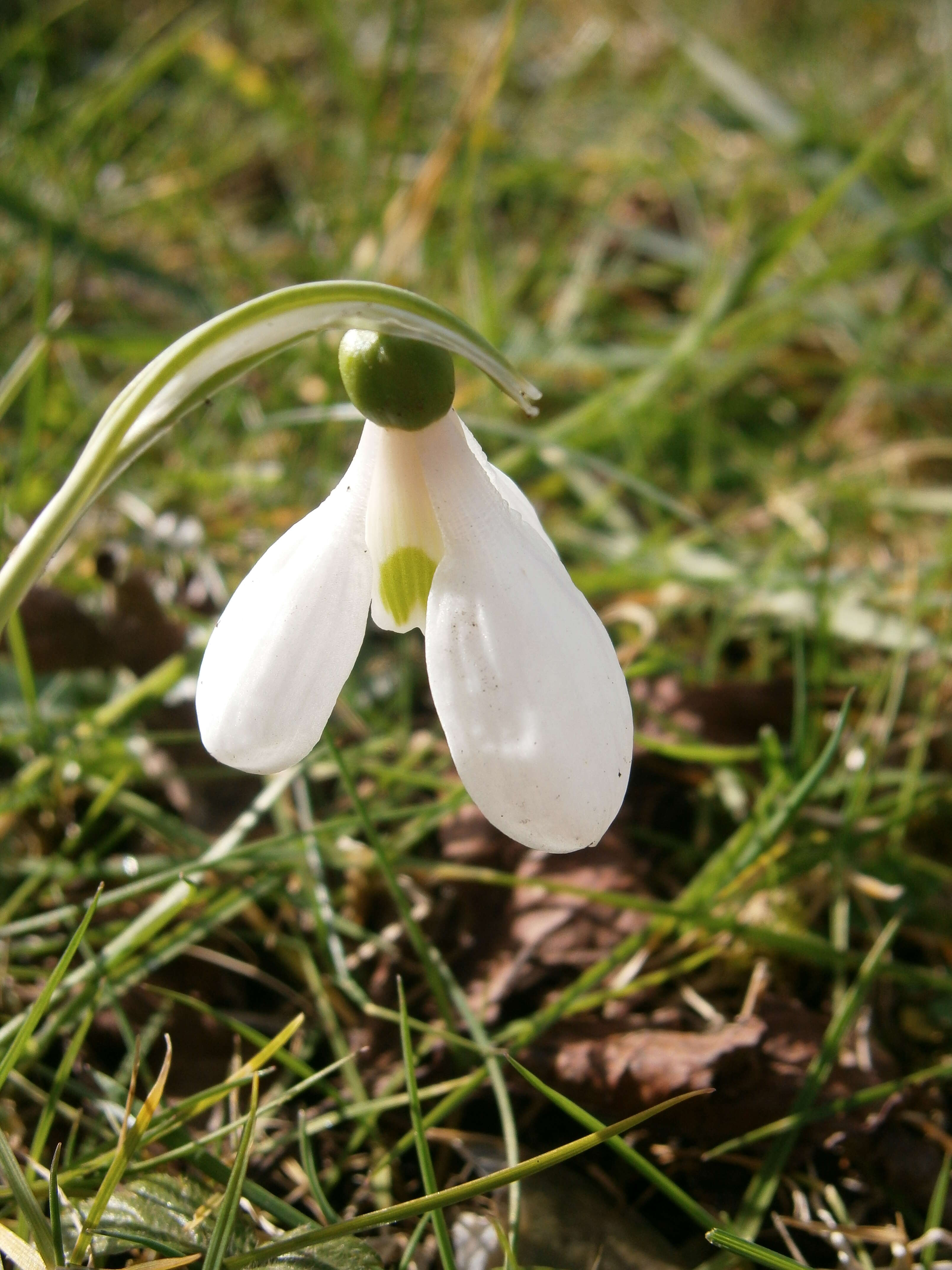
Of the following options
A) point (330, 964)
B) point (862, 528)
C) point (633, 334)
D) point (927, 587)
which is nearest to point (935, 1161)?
point (330, 964)

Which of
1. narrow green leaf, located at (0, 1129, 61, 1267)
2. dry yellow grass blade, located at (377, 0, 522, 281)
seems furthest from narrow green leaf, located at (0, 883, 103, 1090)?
dry yellow grass blade, located at (377, 0, 522, 281)

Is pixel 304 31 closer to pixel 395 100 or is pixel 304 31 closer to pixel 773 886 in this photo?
pixel 395 100

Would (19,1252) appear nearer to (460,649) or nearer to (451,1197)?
(451,1197)

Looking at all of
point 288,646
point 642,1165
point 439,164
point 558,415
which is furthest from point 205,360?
point 558,415

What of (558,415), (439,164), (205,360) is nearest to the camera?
(205,360)

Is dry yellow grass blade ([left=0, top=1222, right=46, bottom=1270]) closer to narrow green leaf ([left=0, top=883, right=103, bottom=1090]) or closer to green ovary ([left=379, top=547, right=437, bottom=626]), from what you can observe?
narrow green leaf ([left=0, top=883, right=103, bottom=1090])

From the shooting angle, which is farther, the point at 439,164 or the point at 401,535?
the point at 439,164

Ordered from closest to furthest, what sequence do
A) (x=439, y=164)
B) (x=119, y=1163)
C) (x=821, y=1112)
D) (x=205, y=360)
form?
1. (x=205, y=360)
2. (x=119, y=1163)
3. (x=821, y=1112)
4. (x=439, y=164)
